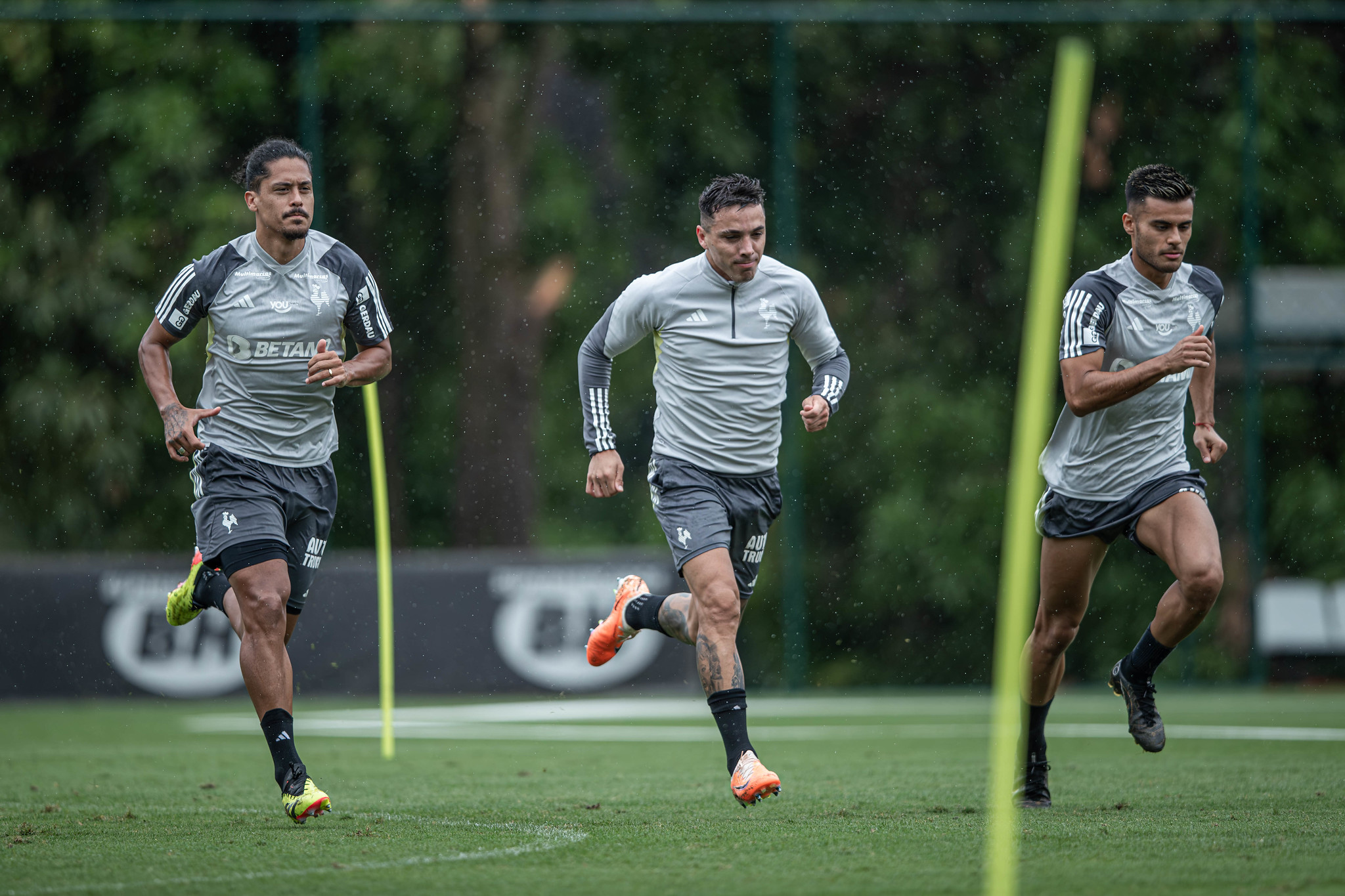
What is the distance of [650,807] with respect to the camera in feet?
19.3

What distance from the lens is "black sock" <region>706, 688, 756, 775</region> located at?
537 centimetres

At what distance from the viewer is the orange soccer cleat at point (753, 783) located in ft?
16.8

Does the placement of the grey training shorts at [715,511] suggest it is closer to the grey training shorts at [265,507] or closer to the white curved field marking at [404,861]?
the white curved field marking at [404,861]

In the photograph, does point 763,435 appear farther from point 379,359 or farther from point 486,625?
point 486,625

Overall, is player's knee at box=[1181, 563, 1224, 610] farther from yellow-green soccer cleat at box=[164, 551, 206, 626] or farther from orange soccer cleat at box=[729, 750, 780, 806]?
yellow-green soccer cleat at box=[164, 551, 206, 626]

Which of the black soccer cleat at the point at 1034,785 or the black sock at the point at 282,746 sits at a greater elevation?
the black sock at the point at 282,746

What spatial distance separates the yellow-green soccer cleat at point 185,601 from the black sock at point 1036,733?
3.18m

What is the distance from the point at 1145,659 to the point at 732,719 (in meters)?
1.56

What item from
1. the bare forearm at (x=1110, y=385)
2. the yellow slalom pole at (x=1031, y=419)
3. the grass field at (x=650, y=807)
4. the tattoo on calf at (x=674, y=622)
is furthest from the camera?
the tattoo on calf at (x=674, y=622)

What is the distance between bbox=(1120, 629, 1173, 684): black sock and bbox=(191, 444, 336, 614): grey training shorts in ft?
9.91

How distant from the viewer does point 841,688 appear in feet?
40.5

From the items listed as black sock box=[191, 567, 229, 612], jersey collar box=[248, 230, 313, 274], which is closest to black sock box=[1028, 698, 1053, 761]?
black sock box=[191, 567, 229, 612]

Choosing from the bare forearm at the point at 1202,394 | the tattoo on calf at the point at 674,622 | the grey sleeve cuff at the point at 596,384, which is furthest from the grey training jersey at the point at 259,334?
the bare forearm at the point at 1202,394

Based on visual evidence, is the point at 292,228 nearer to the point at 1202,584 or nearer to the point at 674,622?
the point at 674,622
